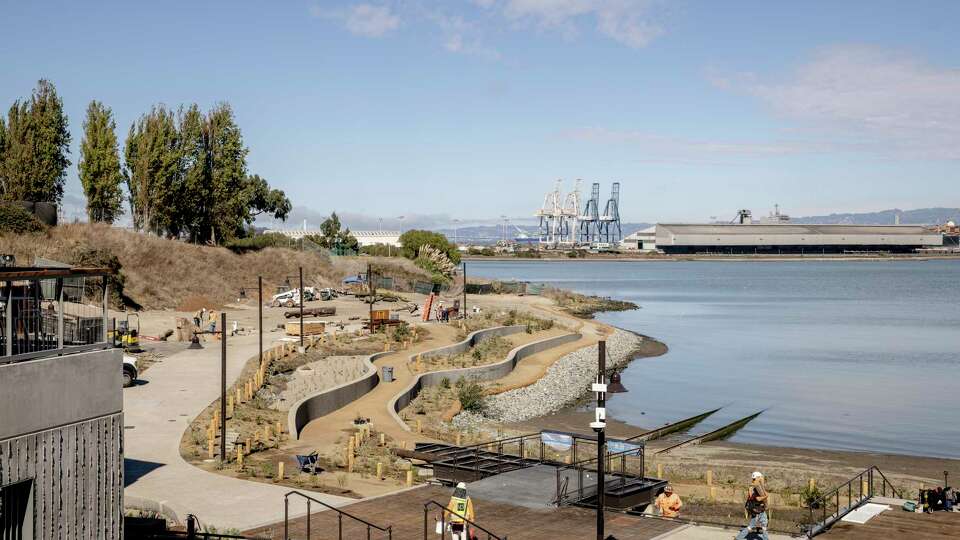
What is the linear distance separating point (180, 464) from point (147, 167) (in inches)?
2594

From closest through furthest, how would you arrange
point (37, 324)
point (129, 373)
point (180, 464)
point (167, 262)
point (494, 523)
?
1. point (37, 324)
2. point (494, 523)
3. point (180, 464)
4. point (129, 373)
5. point (167, 262)

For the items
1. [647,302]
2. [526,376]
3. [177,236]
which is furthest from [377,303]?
[647,302]

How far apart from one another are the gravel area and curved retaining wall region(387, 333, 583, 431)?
6.86ft

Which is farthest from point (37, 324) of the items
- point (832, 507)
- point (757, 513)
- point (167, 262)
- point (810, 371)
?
point (167, 262)

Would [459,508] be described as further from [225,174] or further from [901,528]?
[225,174]

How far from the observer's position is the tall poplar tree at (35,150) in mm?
79062

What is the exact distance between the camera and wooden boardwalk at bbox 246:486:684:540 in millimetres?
19375

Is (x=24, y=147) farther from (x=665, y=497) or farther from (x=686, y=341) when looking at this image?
(x=665, y=497)

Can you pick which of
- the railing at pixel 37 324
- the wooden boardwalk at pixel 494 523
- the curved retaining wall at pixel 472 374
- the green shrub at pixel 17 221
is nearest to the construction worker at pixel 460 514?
→ the wooden boardwalk at pixel 494 523

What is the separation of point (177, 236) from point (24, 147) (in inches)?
729

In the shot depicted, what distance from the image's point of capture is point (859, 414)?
46688mm

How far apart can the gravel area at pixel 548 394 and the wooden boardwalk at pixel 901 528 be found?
2035 centimetres

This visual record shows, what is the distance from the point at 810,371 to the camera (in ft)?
209

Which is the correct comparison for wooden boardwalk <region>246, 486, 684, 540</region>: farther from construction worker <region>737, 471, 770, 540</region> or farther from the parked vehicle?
the parked vehicle
